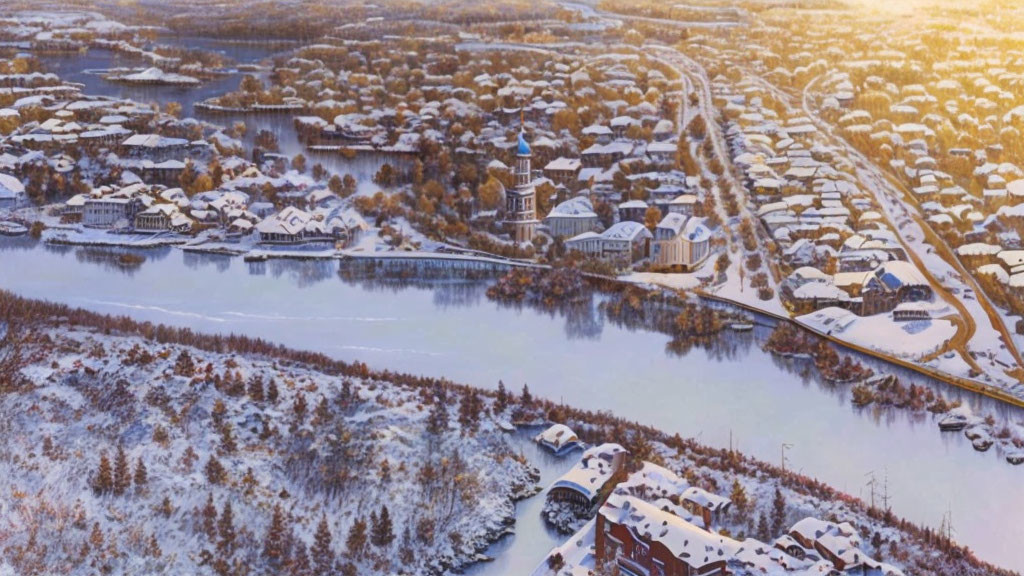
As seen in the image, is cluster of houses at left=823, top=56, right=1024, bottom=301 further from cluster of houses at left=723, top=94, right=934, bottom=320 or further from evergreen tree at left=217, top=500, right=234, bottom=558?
evergreen tree at left=217, top=500, right=234, bottom=558

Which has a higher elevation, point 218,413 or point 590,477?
point 218,413

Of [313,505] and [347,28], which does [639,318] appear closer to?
[313,505]

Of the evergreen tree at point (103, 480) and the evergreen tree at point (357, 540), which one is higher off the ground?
the evergreen tree at point (103, 480)

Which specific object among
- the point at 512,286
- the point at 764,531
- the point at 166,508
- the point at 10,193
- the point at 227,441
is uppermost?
the point at 10,193

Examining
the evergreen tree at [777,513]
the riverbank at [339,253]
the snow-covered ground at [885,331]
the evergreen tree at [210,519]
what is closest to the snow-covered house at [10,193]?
the riverbank at [339,253]

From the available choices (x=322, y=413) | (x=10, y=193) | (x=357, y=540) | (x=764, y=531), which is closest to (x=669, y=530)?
(x=764, y=531)

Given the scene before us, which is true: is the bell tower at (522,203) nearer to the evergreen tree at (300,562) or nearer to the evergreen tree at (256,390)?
the evergreen tree at (256,390)

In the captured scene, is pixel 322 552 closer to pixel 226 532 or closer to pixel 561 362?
pixel 226 532
